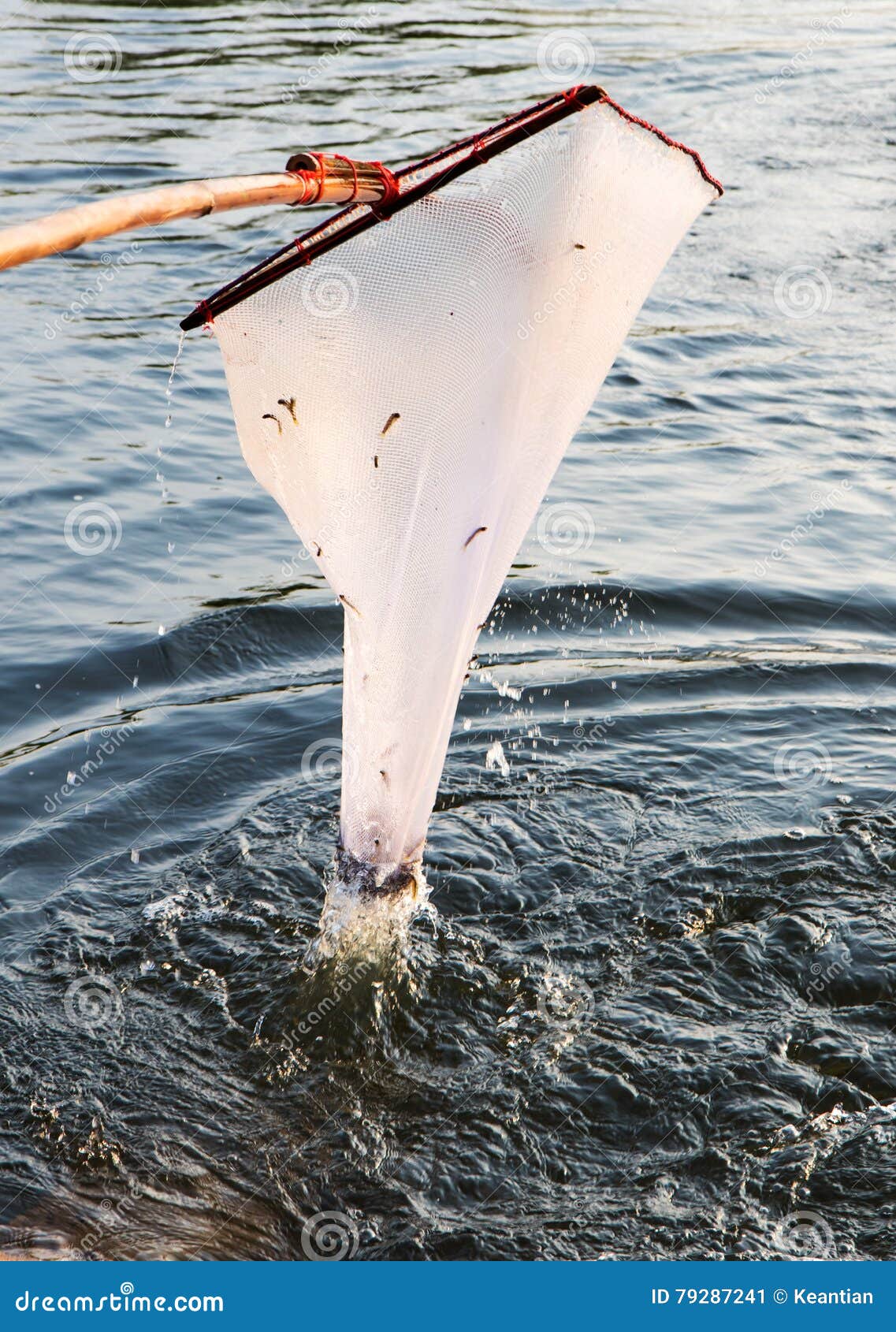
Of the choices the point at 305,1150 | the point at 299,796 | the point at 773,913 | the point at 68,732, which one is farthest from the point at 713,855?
the point at 68,732

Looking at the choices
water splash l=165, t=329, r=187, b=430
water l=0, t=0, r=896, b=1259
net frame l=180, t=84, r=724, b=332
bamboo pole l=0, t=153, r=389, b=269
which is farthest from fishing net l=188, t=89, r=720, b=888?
water l=0, t=0, r=896, b=1259

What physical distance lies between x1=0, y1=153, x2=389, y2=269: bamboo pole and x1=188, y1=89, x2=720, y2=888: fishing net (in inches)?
7.0

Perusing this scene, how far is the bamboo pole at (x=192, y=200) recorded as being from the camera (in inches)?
90.5

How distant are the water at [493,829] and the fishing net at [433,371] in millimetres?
856

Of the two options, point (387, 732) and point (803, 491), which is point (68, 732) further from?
point (803, 491)

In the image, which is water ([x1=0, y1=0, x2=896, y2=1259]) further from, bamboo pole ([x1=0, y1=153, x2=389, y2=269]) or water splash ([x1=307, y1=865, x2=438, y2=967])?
bamboo pole ([x1=0, y1=153, x2=389, y2=269])

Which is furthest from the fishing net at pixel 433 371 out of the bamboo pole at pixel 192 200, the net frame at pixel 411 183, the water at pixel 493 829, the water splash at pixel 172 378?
the water at pixel 493 829

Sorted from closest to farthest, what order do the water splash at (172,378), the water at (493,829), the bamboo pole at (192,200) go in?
the bamboo pole at (192,200) → the water at (493,829) → the water splash at (172,378)

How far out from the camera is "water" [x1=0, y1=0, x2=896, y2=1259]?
12.1 ft

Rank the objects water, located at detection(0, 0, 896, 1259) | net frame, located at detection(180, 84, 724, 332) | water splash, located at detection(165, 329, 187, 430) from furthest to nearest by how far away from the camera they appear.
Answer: water splash, located at detection(165, 329, 187, 430) < water, located at detection(0, 0, 896, 1259) < net frame, located at detection(180, 84, 724, 332)

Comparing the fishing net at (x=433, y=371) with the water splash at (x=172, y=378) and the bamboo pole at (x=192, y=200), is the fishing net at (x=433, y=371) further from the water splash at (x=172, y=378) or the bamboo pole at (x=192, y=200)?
the water splash at (x=172, y=378)

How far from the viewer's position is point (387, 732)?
378cm

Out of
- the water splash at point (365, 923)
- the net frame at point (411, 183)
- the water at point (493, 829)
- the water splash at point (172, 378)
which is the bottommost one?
the water at point (493, 829)

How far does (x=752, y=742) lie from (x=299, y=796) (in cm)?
198
